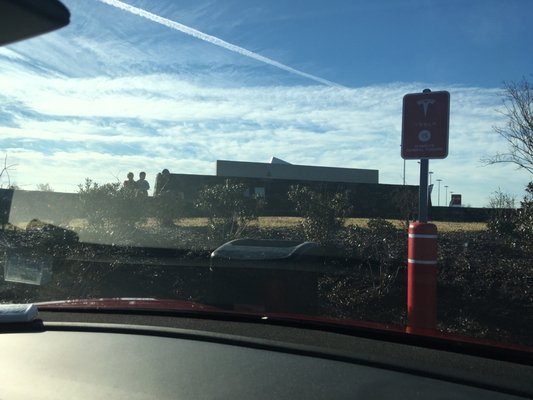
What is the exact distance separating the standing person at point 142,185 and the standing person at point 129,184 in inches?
3.7

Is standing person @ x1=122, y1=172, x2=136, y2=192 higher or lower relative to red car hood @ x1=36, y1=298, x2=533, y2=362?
higher

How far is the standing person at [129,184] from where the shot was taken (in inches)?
456

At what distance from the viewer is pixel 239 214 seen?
9.95 meters

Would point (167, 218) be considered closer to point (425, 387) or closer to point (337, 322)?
point (337, 322)

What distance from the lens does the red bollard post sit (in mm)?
4992

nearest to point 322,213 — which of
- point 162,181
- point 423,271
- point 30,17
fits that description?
point 423,271

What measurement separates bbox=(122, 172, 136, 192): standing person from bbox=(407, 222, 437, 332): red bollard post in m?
7.58

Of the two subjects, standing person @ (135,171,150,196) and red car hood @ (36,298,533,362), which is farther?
standing person @ (135,171,150,196)

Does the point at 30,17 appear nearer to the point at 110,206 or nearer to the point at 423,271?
the point at 423,271

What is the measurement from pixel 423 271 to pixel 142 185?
8.54m

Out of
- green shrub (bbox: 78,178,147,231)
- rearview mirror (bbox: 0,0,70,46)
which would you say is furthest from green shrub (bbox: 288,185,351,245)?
rearview mirror (bbox: 0,0,70,46)

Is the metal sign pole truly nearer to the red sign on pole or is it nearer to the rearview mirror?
the red sign on pole

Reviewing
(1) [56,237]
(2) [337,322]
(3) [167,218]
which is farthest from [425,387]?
(3) [167,218]

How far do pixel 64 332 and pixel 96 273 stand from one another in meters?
4.99
